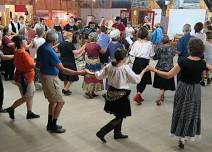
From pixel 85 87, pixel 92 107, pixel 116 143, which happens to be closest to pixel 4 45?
pixel 85 87

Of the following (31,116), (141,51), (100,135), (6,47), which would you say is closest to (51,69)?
(100,135)

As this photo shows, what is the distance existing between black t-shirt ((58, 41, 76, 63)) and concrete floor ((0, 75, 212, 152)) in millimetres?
767

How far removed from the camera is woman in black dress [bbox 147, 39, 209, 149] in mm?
3488

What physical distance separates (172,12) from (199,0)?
119cm

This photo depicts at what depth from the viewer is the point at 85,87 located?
607 centimetres

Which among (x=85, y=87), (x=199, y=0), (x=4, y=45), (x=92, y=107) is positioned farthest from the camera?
(x=199, y=0)

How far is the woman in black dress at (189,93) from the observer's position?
349cm

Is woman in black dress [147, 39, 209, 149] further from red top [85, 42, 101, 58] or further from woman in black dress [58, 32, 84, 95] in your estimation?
woman in black dress [58, 32, 84, 95]

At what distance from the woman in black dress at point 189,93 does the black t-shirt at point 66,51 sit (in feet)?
8.83

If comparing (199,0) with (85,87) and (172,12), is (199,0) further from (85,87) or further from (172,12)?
(85,87)

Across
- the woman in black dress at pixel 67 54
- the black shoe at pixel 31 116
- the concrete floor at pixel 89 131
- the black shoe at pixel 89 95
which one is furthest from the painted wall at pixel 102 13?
the black shoe at pixel 31 116

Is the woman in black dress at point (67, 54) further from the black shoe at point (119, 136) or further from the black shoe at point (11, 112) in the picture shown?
the black shoe at point (119, 136)

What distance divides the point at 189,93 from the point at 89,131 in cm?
151

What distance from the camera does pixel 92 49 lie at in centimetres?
577
